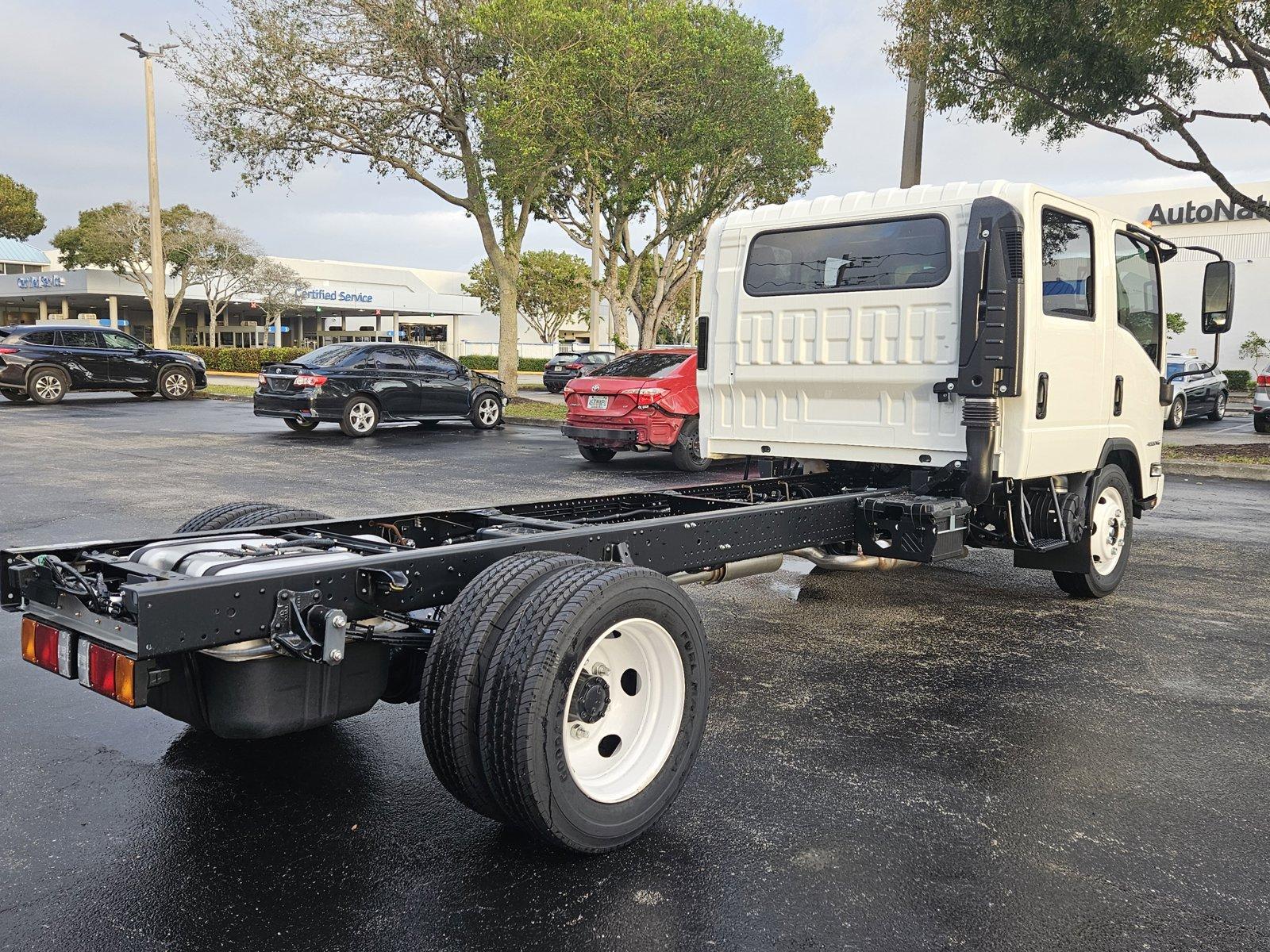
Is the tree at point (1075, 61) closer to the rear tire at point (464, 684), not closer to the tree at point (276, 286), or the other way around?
the rear tire at point (464, 684)

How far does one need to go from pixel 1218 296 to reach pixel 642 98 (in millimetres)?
17344

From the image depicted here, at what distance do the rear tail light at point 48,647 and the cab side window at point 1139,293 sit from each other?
19.6 feet

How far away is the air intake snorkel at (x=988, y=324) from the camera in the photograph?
17.7 feet

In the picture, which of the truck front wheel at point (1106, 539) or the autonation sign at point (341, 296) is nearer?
the truck front wheel at point (1106, 539)

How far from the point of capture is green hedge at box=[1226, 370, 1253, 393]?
3978cm

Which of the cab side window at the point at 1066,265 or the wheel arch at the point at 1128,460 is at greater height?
the cab side window at the point at 1066,265

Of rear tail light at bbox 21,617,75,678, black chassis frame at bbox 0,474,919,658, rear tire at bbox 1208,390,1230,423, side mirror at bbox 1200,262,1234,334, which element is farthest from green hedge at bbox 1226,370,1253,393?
rear tail light at bbox 21,617,75,678

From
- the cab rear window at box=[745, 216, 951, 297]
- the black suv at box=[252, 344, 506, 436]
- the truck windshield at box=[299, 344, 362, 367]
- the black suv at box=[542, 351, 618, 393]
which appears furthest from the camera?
the black suv at box=[542, 351, 618, 393]

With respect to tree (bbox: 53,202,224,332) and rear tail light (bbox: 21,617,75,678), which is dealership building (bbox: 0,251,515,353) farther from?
rear tail light (bbox: 21,617,75,678)

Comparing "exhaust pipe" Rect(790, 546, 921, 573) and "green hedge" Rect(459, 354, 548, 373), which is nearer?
"exhaust pipe" Rect(790, 546, 921, 573)

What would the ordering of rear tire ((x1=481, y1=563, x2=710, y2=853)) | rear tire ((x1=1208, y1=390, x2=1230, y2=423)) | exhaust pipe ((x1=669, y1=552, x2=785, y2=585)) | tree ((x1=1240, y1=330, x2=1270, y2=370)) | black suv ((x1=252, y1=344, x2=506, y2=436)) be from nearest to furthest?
rear tire ((x1=481, y1=563, x2=710, y2=853)) → exhaust pipe ((x1=669, y1=552, x2=785, y2=585)) → black suv ((x1=252, y1=344, x2=506, y2=436)) → rear tire ((x1=1208, y1=390, x2=1230, y2=423)) → tree ((x1=1240, y1=330, x2=1270, y2=370))

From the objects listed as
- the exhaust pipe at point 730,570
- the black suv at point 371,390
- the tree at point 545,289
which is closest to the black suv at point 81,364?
the black suv at point 371,390

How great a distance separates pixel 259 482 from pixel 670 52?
14.9 metres

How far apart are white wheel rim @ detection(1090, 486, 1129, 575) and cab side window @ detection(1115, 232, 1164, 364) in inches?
41.3
